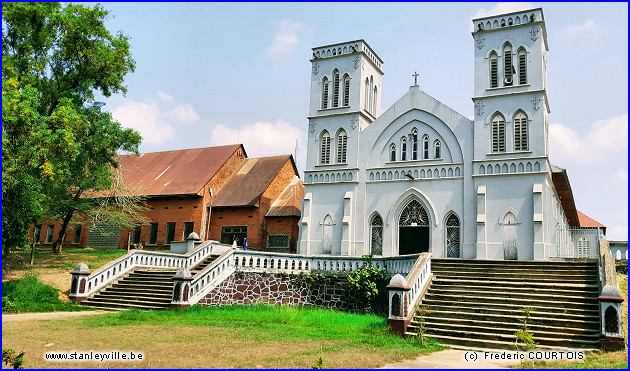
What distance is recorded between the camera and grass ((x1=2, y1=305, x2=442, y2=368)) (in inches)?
370

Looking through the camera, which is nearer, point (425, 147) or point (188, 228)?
point (425, 147)

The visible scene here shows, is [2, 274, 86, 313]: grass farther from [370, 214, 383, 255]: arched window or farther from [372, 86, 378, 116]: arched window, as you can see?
[372, 86, 378, 116]: arched window

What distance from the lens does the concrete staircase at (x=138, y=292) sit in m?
19.0

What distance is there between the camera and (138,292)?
20.0m

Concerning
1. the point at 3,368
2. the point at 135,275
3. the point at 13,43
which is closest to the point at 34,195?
the point at 135,275

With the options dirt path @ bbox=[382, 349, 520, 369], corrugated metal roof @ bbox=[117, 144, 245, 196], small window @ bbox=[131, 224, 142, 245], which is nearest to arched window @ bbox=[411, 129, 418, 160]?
corrugated metal roof @ bbox=[117, 144, 245, 196]

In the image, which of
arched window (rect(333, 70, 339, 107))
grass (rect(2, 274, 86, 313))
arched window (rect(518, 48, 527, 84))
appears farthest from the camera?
arched window (rect(333, 70, 339, 107))

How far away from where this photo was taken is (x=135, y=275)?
21594 mm

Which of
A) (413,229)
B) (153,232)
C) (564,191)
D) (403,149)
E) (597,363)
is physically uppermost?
(403,149)

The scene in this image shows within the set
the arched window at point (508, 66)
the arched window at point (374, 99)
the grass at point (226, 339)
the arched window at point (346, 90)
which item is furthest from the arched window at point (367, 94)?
the grass at point (226, 339)

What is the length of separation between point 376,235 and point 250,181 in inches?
419

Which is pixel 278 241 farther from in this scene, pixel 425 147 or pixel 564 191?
pixel 564 191

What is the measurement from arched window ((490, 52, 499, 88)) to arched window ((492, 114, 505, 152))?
155cm

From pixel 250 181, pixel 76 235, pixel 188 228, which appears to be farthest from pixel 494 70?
pixel 76 235
